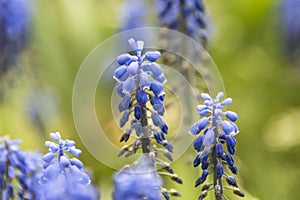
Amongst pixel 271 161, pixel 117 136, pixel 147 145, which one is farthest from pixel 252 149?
pixel 147 145

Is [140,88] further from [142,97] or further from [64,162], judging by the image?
[64,162]

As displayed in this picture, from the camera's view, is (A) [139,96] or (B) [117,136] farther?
(B) [117,136]

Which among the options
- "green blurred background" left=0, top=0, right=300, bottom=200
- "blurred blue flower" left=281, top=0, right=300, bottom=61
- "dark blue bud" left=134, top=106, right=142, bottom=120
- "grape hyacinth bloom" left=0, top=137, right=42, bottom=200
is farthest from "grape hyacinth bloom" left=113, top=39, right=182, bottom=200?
"blurred blue flower" left=281, top=0, right=300, bottom=61

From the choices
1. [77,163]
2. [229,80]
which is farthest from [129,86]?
[229,80]

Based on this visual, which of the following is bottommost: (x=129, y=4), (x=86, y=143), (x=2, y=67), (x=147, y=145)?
(x=147, y=145)

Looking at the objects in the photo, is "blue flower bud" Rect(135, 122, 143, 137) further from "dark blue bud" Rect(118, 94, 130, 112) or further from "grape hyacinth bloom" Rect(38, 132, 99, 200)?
"grape hyacinth bloom" Rect(38, 132, 99, 200)

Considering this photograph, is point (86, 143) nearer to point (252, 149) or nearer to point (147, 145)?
point (252, 149)
